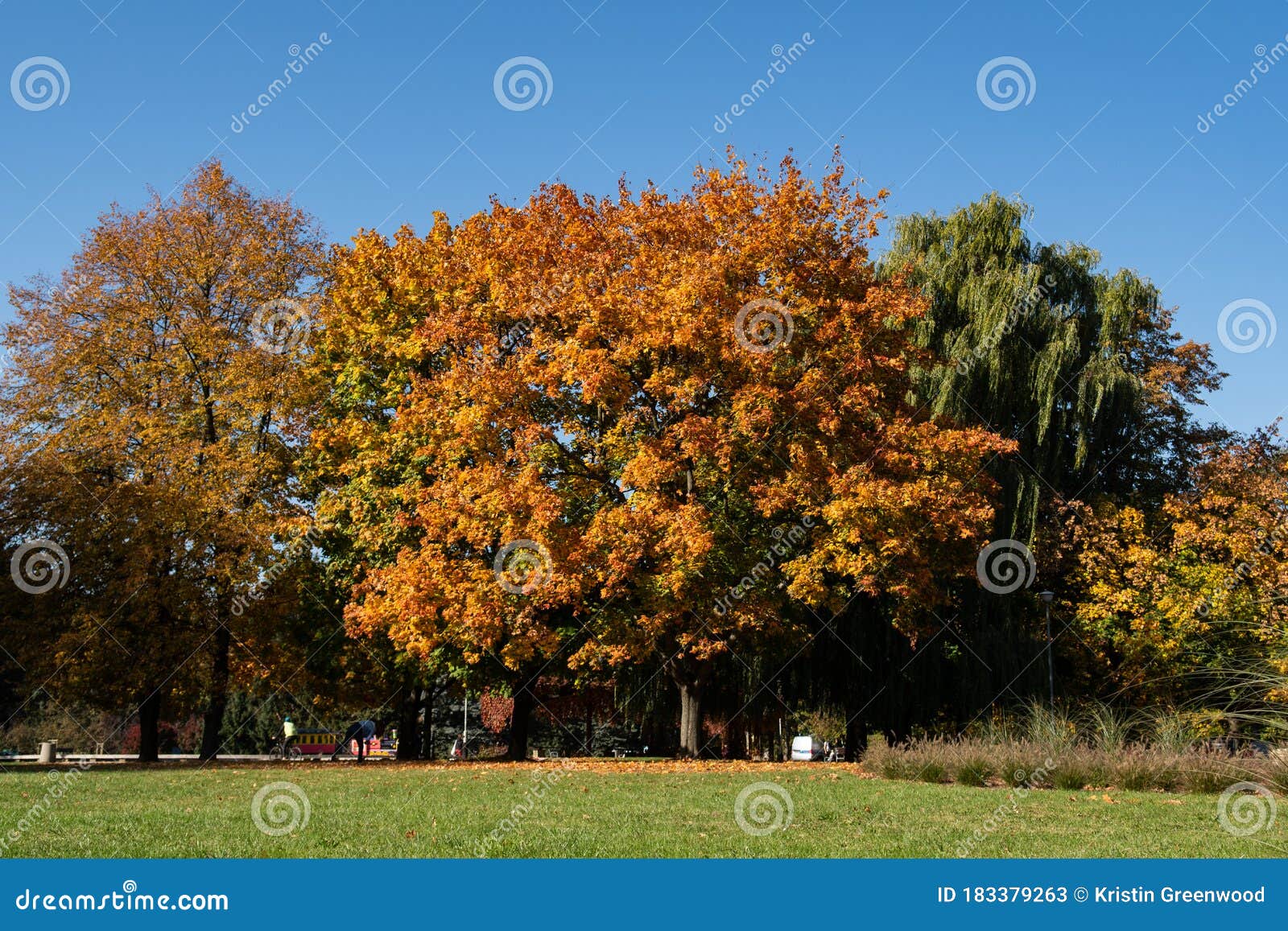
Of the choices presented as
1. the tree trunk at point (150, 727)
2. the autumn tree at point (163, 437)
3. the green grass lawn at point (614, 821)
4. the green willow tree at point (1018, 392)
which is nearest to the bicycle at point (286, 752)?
the tree trunk at point (150, 727)

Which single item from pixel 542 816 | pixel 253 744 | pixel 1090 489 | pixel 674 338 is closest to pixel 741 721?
pixel 1090 489

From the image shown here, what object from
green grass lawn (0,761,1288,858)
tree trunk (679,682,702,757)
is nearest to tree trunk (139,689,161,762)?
green grass lawn (0,761,1288,858)

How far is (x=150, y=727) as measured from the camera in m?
27.7

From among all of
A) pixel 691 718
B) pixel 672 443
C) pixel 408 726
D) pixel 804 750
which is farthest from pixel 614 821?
pixel 804 750

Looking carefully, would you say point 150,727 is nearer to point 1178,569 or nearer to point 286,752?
point 286,752

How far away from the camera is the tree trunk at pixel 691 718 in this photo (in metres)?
23.3

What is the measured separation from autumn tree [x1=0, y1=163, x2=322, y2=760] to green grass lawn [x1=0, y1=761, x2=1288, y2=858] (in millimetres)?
8791

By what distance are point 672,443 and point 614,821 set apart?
11520 mm

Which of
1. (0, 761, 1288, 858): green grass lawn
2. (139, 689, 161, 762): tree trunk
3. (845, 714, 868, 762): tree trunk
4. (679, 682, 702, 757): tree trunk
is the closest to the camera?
(0, 761, 1288, 858): green grass lawn

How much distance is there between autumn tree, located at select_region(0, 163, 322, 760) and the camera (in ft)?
80.8

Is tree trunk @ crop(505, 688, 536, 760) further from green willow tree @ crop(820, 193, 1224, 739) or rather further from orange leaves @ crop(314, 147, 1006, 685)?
green willow tree @ crop(820, 193, 1224, 739)

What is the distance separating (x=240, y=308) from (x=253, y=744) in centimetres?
3795

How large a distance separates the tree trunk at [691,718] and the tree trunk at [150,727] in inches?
523

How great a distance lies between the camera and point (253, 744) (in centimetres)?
5847
